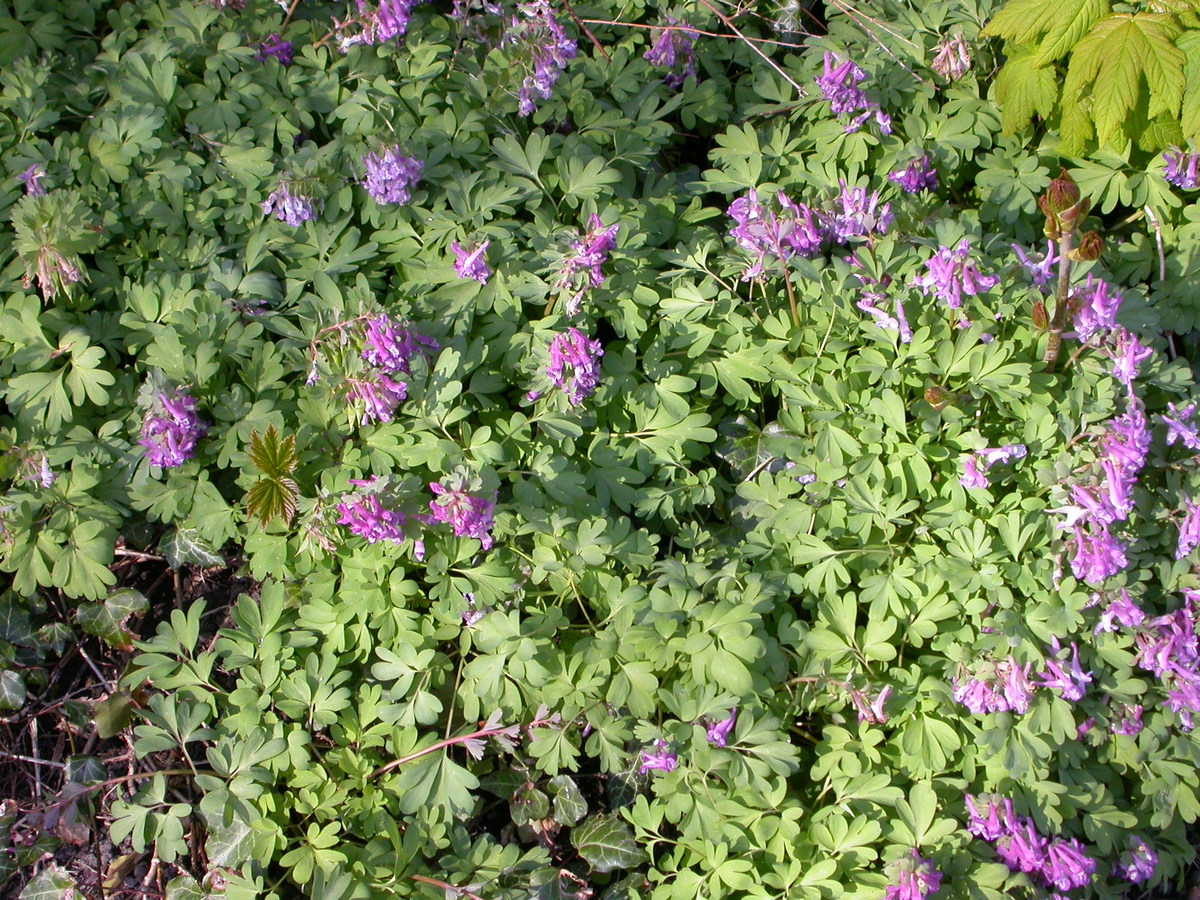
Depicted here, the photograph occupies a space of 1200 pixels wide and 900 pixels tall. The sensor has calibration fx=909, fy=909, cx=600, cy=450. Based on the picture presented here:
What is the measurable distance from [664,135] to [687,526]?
1442 mm

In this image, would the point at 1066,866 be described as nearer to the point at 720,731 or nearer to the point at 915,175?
the point at 720,731

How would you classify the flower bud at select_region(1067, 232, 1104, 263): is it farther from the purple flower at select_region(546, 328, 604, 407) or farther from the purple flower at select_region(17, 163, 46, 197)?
the purple flower at select_region(17, 163, 46, 197)

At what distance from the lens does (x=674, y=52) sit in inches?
141

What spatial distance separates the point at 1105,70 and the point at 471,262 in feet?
6.66

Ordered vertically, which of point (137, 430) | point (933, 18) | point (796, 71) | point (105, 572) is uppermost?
point (933, 18)

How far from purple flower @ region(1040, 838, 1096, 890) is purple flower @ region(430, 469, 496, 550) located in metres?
1.68

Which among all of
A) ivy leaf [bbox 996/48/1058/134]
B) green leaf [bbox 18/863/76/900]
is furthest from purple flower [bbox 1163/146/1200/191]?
green leaf [bbox 18/863/76/900]

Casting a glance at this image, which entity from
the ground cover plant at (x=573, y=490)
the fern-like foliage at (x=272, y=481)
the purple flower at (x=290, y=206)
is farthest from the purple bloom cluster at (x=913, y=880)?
the purple flower at (x=290, y=206)

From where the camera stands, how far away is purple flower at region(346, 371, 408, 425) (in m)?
2.50

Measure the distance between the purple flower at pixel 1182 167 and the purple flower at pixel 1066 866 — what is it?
2.21 metres

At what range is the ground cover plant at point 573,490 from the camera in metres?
2.47

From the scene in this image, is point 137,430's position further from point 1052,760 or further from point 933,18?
point 933,18

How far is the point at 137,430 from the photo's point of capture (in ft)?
9.04

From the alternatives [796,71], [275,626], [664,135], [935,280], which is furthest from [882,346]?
[275,626]
